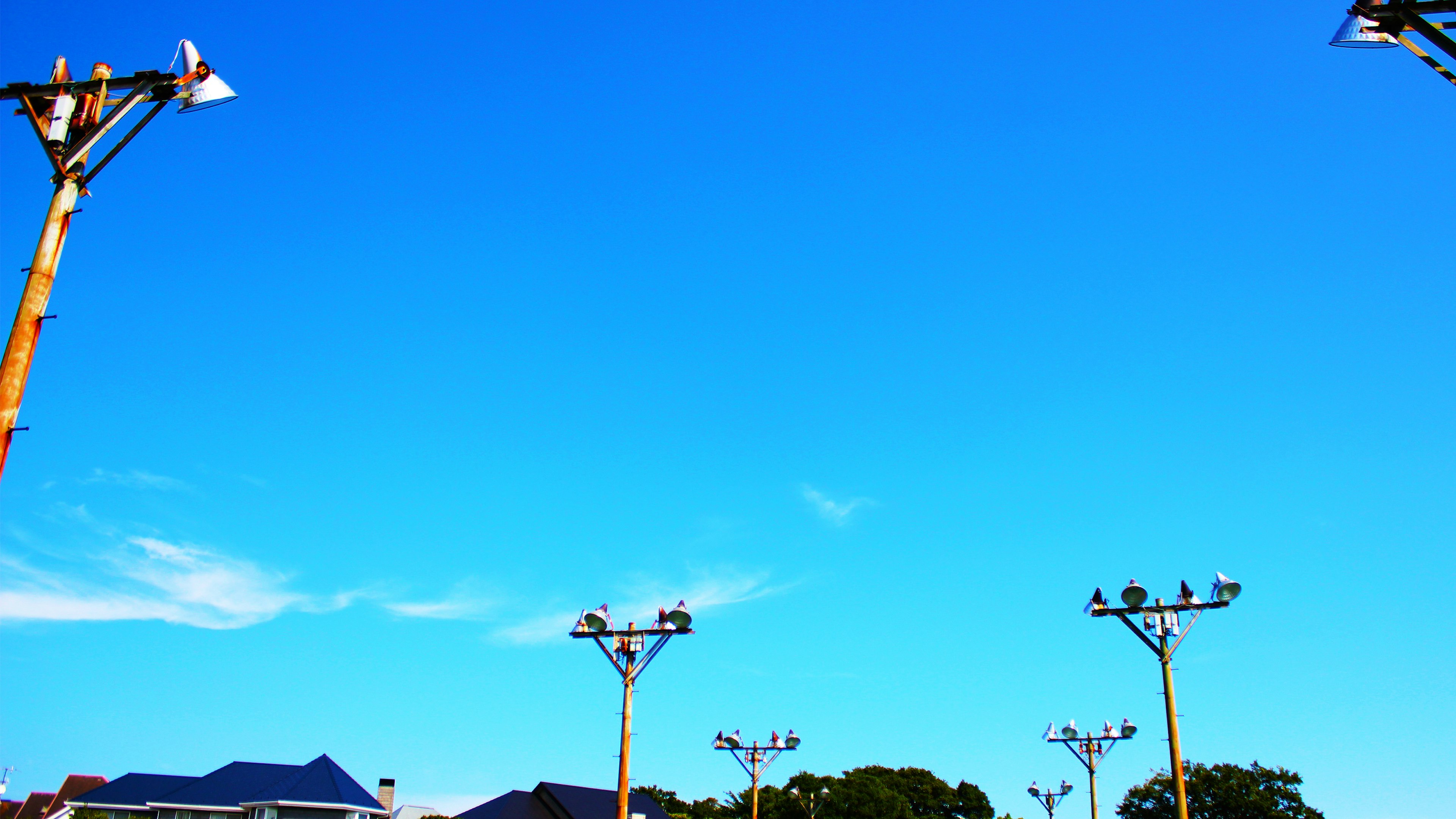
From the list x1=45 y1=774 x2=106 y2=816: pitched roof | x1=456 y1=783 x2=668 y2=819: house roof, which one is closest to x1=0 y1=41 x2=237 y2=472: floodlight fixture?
x1=456 y1=783 x2=668 y2=819: house roof

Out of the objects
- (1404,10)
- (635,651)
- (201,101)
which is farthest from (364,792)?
(1404,10)

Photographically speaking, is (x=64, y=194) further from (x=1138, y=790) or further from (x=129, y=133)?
(x=1138, y=790)

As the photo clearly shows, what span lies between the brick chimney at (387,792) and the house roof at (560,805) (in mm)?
8137

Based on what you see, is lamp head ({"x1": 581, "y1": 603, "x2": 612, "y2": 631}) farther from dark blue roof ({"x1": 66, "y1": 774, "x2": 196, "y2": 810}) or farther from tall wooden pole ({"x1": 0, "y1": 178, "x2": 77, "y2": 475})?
dark blue roof ({"x1": 66, "y1": 774, "x2": 196, "y2": 810})

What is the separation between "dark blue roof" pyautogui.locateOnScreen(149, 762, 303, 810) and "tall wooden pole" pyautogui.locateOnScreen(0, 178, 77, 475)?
53044 millimetres

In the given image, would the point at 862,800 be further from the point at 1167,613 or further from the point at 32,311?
the point at 32,311

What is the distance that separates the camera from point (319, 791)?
51312 mm

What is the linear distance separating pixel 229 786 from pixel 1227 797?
68474mm

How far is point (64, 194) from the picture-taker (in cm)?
812

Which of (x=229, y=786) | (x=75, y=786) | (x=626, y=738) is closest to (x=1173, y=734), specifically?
(x=626, y=738)

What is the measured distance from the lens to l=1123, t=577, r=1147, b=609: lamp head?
20.9 meters

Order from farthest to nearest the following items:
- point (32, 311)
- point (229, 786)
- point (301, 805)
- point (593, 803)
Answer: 1. point (593, 803)
2. point (229, 786)
3. point (301, 805)
4. point (32, 311)

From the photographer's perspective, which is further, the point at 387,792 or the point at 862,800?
the point at 862,800

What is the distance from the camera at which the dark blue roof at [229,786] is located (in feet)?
171
